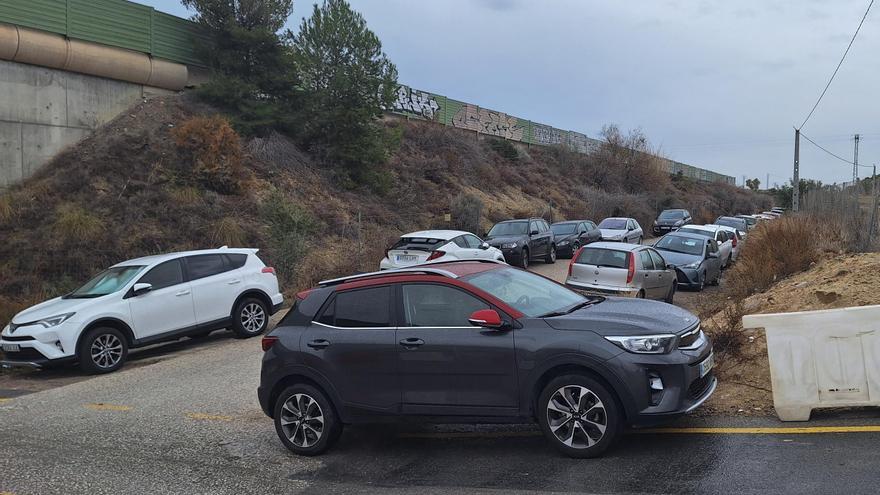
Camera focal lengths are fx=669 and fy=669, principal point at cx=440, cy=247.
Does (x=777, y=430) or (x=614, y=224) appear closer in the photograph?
(x=777, y=430)

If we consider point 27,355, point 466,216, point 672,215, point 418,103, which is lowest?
point 27,355

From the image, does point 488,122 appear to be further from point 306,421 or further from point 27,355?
point 306,421

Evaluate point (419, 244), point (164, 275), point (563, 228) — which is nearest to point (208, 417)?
point (164, 275)

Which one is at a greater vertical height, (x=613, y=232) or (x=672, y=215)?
(x=672, y=215)

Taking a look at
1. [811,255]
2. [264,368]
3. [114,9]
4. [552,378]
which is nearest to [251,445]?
[264,368]

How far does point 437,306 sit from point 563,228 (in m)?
21.0

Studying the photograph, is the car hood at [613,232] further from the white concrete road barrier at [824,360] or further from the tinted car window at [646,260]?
the white concrete road barrier at [824,360]

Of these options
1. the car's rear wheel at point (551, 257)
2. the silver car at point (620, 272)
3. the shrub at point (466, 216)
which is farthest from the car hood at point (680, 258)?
the shrub at point (466, 216)

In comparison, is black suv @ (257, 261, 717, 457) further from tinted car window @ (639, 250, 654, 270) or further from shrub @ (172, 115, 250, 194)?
shrub @ (172, 115, 250, 194)

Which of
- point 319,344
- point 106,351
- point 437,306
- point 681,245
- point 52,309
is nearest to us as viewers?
→ point 437,306

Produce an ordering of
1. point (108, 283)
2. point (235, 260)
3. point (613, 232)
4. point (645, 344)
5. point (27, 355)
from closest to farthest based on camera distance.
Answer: point (645, 344) < point (27, 355) < point (108, 283) < point (235, 260) < point (613, 232)

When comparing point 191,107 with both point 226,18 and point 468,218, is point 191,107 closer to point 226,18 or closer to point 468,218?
point 226,18

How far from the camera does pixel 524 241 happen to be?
22219mm

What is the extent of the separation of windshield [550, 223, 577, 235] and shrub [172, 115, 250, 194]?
1185cm
